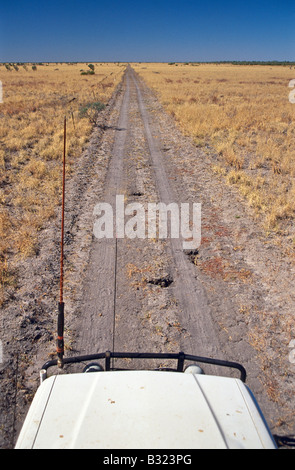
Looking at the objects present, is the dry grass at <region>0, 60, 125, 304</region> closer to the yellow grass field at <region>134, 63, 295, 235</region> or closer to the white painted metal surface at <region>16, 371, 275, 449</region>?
the white painted metal surface at <region>16, 371, 275, 449</region>

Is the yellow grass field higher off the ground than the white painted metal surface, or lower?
higher

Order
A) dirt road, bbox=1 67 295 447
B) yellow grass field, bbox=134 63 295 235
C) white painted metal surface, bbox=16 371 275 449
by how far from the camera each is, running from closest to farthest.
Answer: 1. white painted metal surface, bbox=16 371 275 449
2. dirt road, bbox=1 67 295 447
3. yellow grass field, bbox=134 63 295 235

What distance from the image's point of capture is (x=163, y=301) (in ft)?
16.8

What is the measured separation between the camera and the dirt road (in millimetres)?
3930

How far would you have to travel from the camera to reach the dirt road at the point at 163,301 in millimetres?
3930

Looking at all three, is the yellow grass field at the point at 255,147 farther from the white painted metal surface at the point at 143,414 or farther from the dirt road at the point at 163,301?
the white painted metal surface at the point at 143,414

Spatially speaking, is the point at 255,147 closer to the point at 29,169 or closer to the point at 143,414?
the point at 29,169

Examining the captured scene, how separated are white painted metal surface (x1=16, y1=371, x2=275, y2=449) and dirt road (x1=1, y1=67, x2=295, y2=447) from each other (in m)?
1.61

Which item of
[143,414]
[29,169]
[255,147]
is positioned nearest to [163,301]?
[143,414]

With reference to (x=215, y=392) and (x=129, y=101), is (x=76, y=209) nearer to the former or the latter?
(x=215, y=392)

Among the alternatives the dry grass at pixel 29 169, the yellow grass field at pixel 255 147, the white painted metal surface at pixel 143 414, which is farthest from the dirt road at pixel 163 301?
the white painted metal surface at pixel 143 414

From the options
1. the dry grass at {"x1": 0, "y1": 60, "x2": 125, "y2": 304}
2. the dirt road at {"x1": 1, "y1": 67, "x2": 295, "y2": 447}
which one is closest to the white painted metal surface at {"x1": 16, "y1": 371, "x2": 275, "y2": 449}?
the dirt road at {"x1": 1, "y1": 67, "x2": 295, "y2": 447}

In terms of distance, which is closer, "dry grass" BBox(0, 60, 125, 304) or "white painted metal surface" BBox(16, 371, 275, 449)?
"white painted metal surface" BBox(16, 371, 275, 449)

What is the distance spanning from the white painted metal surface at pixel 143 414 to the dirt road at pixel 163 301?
161cm
